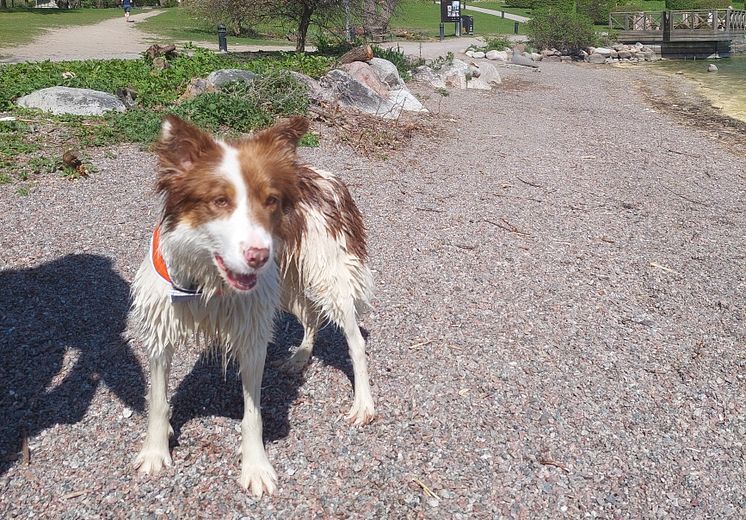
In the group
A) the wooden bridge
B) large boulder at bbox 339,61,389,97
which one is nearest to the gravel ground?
large boulder at bbox 339,61,389,97

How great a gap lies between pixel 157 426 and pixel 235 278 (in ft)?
3.68

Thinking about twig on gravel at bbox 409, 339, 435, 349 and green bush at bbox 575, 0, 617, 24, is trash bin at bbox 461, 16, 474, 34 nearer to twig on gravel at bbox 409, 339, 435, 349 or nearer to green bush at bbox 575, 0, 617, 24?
green bush at bbox 575, 0, 617, 24

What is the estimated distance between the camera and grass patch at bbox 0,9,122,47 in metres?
26.0

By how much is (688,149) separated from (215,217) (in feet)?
38.2

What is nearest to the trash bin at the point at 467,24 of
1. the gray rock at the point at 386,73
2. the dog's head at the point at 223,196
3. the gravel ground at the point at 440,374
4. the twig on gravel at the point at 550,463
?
the gray rock at the point at 386,73

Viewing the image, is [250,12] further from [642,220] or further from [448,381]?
[448,381]

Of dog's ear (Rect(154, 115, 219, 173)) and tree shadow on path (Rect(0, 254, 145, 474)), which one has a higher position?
dog's ear (Rect(154, 115, 219, 173))

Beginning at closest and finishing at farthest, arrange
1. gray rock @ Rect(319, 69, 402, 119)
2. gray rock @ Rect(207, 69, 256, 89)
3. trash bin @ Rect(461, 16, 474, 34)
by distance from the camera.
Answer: gray rock @ Rect(207, 69, 256, 89)
gray rock @ Rect(319, 69, 402, 119)
trash bin @ Rect(461, 16, 474, 34)

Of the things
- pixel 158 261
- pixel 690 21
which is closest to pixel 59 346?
pixel 158 261

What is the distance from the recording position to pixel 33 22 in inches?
1363

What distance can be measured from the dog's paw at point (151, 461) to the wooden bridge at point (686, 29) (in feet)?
135

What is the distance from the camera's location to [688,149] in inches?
474

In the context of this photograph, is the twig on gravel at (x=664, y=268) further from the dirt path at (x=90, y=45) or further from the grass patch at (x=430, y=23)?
the grass patch at (x=430, y=23)

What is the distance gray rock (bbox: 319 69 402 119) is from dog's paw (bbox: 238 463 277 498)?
905cm
